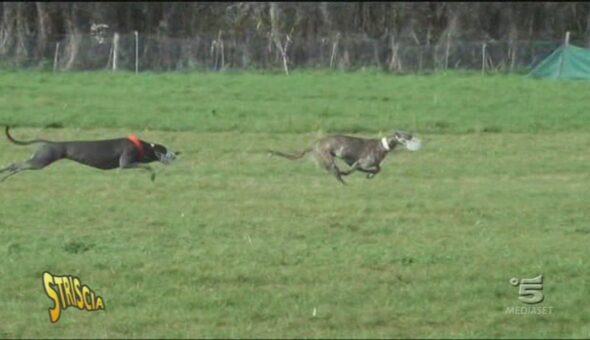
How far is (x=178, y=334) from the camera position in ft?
28.6

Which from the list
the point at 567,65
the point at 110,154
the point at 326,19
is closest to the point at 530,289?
the point at 110,154

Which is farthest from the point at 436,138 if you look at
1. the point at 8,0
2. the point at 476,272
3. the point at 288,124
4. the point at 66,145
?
the point at 8,0

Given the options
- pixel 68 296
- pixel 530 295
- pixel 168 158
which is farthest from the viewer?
pixel 530 295

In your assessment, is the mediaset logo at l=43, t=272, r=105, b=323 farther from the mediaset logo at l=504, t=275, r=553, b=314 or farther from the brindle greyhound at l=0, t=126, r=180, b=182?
the mediaset logo at l=504, t=275, r=553, b=314

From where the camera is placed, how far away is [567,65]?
35.7 meters

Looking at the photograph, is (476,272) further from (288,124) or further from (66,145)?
(288,124)

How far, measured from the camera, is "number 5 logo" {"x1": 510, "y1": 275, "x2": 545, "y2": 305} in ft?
32.7

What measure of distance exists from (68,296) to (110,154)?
2.62 m

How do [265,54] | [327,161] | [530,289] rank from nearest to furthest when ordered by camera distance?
[327,161] → [530,289] → [265,54]

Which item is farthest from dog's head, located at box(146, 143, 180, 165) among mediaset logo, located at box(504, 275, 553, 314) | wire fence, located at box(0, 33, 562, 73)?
wire fence, located at box(0, 33, 562, 73)

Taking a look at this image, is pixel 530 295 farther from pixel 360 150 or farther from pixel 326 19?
pixel 326 19

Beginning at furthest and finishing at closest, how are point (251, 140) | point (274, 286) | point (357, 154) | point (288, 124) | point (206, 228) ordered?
point (288, 124)
point (251, 140)
point (206, 228)
point (274, 286)
point (357, 154)

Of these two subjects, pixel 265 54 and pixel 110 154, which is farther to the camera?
pixel 265 54

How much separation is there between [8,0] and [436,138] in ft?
99.2
